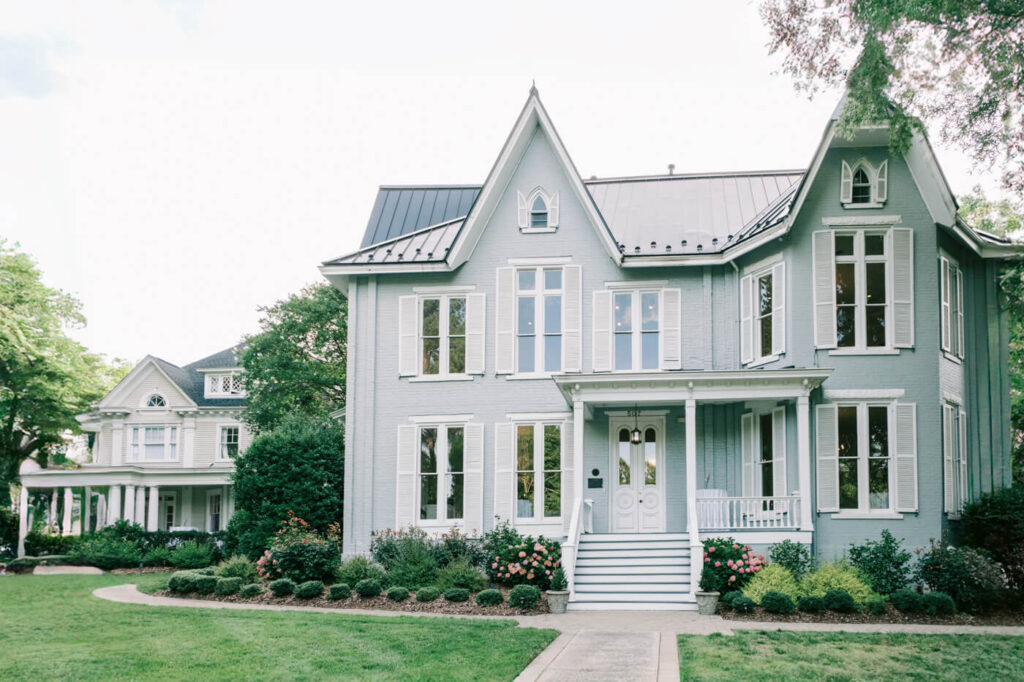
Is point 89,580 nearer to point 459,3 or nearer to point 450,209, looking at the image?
point 450,209

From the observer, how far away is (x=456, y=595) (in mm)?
17062

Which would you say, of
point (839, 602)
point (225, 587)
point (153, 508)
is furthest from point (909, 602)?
point (153, 508)

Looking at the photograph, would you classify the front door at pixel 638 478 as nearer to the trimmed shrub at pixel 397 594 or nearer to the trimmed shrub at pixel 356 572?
the trimmed shrub at pixel 356 572

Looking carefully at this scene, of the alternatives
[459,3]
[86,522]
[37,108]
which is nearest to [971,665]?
[459,3]

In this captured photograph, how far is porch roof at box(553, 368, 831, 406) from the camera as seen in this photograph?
60.3 feet

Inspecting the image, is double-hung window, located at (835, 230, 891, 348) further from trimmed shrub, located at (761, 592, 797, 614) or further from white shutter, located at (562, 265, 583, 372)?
trimmed shrub, located at (761, 592, 797, 614)

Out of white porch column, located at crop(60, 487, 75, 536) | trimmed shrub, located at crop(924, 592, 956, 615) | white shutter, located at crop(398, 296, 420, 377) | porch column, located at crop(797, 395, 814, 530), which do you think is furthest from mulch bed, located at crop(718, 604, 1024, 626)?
white porch column, located at crop(60, 487, 75, 536)

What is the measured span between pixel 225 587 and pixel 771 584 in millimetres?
9885

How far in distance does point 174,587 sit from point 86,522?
24.2 m

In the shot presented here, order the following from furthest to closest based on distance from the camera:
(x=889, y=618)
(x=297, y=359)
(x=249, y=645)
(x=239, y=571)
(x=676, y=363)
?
1. (x=297, y=359)
2. (x=676, y=363)
3. (x=239, y=571)
4. (x=889, y=618)
5. (x=249, y=645)

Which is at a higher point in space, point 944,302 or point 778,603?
point 944,302

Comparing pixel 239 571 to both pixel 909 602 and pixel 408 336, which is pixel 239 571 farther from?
pixel 909 602

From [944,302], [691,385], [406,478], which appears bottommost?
[406,478]

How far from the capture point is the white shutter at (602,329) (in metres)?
21.6
